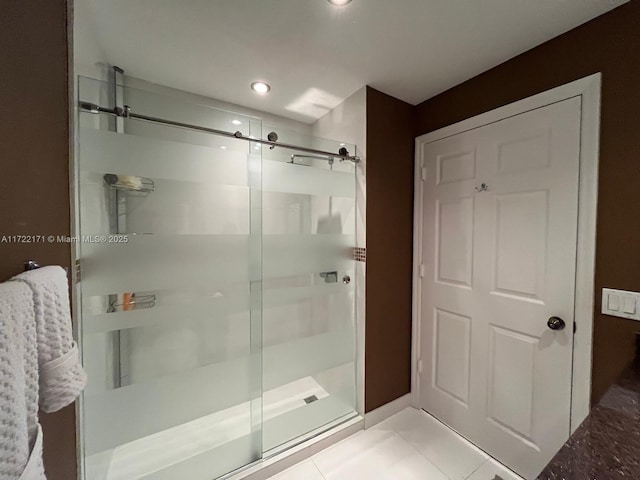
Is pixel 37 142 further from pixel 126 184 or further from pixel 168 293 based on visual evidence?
pixel 168 293

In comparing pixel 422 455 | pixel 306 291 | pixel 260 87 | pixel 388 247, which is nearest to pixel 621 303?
pixel 388 247

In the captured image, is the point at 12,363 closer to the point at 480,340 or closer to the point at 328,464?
the point at 328,464

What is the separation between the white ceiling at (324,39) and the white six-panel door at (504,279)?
0.39 m

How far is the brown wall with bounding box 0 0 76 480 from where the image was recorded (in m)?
0.76

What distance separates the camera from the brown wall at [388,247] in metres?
1.69

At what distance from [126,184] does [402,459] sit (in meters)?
2.18

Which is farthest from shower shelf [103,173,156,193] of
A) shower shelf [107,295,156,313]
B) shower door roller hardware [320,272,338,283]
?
shower door roller hardware [320,272,338,283]

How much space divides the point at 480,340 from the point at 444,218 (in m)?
0.81

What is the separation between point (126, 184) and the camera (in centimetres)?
121

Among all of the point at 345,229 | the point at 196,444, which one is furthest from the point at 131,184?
the point at 196,444

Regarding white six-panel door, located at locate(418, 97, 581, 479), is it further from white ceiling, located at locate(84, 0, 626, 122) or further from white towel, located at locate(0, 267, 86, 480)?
white towel, located at locate(0, 267, 86, 480)

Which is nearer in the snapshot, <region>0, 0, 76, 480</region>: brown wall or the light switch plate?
<region>0, 0, 76, 480</region>: brown wall

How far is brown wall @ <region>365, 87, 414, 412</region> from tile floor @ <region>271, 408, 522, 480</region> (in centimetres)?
21

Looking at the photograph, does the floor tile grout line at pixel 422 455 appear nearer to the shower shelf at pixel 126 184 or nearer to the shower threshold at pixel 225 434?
the shower threshold at pixel 225 434
